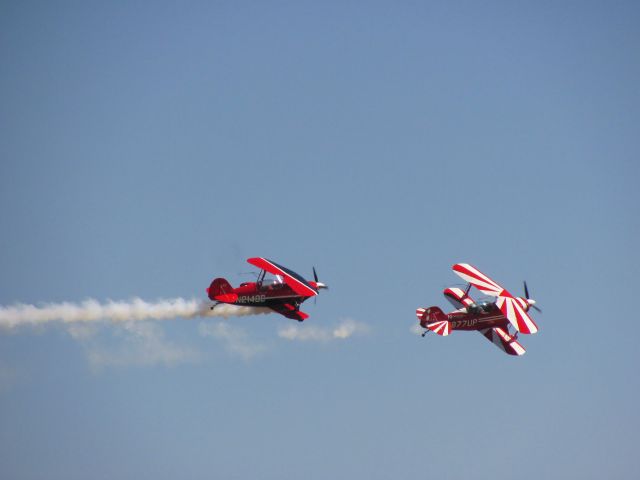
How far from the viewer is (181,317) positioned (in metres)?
85.1

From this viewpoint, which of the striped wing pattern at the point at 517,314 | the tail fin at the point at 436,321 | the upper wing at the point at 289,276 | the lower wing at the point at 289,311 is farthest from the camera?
the lower wing at the point at 289,311

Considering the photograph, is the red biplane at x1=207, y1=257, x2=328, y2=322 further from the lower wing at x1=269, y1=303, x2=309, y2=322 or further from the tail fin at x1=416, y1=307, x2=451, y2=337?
the tail fin at x1=416, y1=307, x2=451, y2=337

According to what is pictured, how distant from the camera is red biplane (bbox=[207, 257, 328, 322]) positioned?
82688 mm

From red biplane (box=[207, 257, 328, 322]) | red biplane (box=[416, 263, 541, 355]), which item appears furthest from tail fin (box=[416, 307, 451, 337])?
red biplane (box=[207, 257, 328, 322])

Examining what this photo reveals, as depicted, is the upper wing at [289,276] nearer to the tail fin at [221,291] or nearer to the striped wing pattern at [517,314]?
the tail fin at [221,291]

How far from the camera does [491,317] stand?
83.2 m

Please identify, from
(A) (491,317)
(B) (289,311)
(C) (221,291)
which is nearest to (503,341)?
(A) (491,317)

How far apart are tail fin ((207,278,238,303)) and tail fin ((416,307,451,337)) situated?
9.40 m

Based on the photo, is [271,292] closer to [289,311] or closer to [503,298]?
[289,311]

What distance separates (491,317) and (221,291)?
13462 mm

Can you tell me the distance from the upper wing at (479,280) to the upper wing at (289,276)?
7.87 meters

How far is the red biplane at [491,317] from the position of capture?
81.8 meters

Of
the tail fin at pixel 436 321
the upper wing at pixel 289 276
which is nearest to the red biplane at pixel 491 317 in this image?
the tail fin at pixel 436 321

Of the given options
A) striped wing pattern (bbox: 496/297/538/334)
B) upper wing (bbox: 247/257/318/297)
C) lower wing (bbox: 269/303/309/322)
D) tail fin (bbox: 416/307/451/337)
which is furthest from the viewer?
lower wing (bbox: 269/303/309/322)
